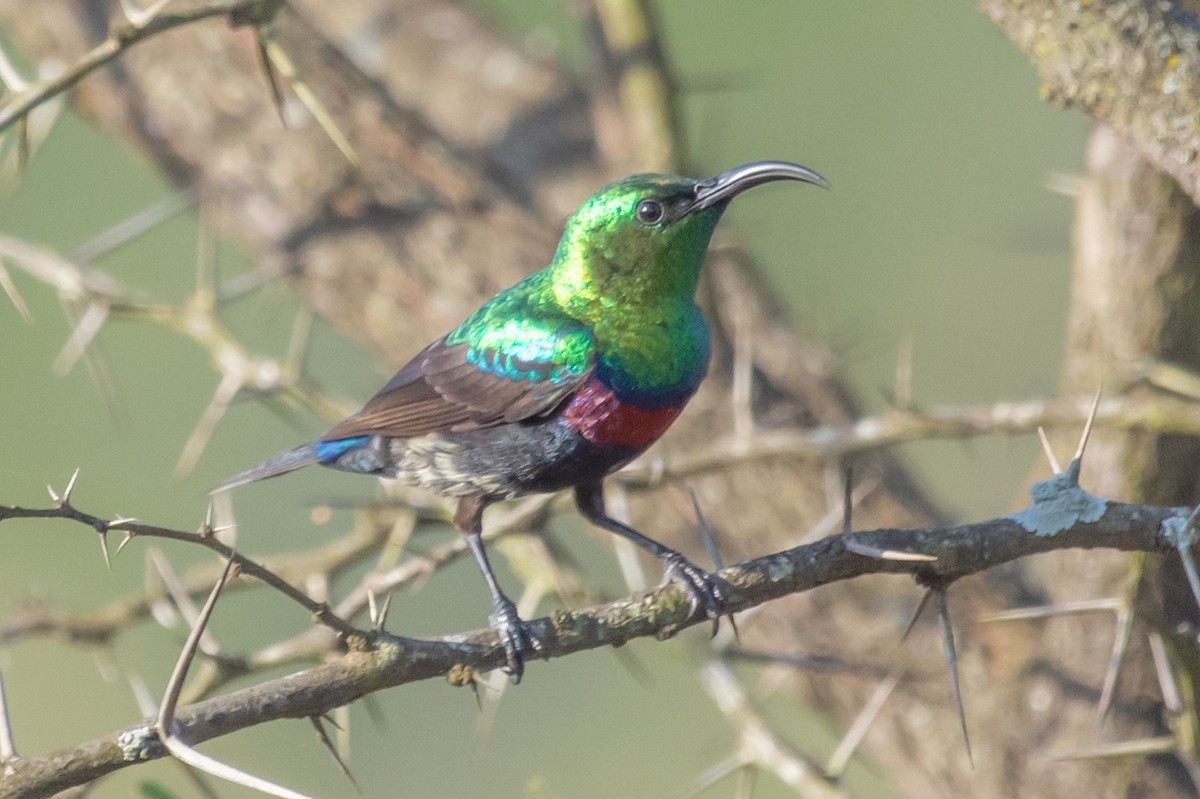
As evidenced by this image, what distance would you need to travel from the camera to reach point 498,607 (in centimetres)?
355

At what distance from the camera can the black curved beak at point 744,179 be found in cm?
364

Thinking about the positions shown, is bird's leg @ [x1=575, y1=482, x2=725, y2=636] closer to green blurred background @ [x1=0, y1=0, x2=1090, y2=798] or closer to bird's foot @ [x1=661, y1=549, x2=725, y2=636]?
bird's foot @ [x1=661, y1=549, x2=725, y2=636]

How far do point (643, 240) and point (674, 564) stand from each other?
3.08 ft

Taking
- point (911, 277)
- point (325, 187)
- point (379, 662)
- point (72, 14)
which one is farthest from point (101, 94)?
point (911, 277)

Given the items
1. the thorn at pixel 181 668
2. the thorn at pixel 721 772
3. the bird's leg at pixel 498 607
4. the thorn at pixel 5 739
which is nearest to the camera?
the thorn at pixel 181 668

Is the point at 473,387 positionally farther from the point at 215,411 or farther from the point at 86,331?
the point at 86,331

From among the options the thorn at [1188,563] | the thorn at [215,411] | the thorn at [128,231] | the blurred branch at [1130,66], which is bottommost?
the thorn at [1188,563]

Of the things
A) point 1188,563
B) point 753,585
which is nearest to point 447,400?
point 753,585

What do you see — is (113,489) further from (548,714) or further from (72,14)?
(72,14)

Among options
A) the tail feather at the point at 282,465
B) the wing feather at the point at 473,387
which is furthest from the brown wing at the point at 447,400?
the tail feather at the point at 282,465

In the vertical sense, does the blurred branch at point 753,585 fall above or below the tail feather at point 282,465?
below

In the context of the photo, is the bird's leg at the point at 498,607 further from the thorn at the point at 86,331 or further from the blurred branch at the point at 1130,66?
the blurred branch at the point at 1130,66

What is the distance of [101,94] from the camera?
5.53 m

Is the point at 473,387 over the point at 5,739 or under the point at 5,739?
over
